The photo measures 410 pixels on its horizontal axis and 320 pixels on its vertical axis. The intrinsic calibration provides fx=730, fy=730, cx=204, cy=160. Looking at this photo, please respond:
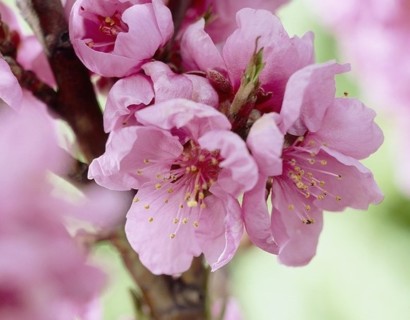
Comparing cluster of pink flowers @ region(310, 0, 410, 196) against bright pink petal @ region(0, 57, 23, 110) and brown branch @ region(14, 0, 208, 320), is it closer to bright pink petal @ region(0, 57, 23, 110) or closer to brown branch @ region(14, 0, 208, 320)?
brown branch @ region(14, 0, 208, 320)

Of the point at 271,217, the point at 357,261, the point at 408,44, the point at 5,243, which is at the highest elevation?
the point at 5,243

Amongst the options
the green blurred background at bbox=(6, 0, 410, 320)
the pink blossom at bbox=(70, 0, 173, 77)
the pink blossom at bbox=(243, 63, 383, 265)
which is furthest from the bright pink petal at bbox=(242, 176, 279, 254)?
the green blurred background at bbox=(6, 0, 410, 320)

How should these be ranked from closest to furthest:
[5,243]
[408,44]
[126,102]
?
[5,243] → [126,102] → [408,44]

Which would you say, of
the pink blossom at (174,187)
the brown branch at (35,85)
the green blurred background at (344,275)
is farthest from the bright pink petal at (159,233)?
the green blurred background at (344,275)

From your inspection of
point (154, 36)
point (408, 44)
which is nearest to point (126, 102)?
point (154, 36)

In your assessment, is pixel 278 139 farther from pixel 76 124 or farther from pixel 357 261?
pixel 357 261

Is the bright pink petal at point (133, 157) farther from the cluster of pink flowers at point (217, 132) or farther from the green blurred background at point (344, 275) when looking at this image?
the green blurred background at point (344, 275)

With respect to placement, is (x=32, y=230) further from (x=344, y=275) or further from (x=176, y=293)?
(x=344, y=275)

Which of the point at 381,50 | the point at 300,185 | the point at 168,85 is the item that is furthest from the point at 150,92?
the point at 381,50
